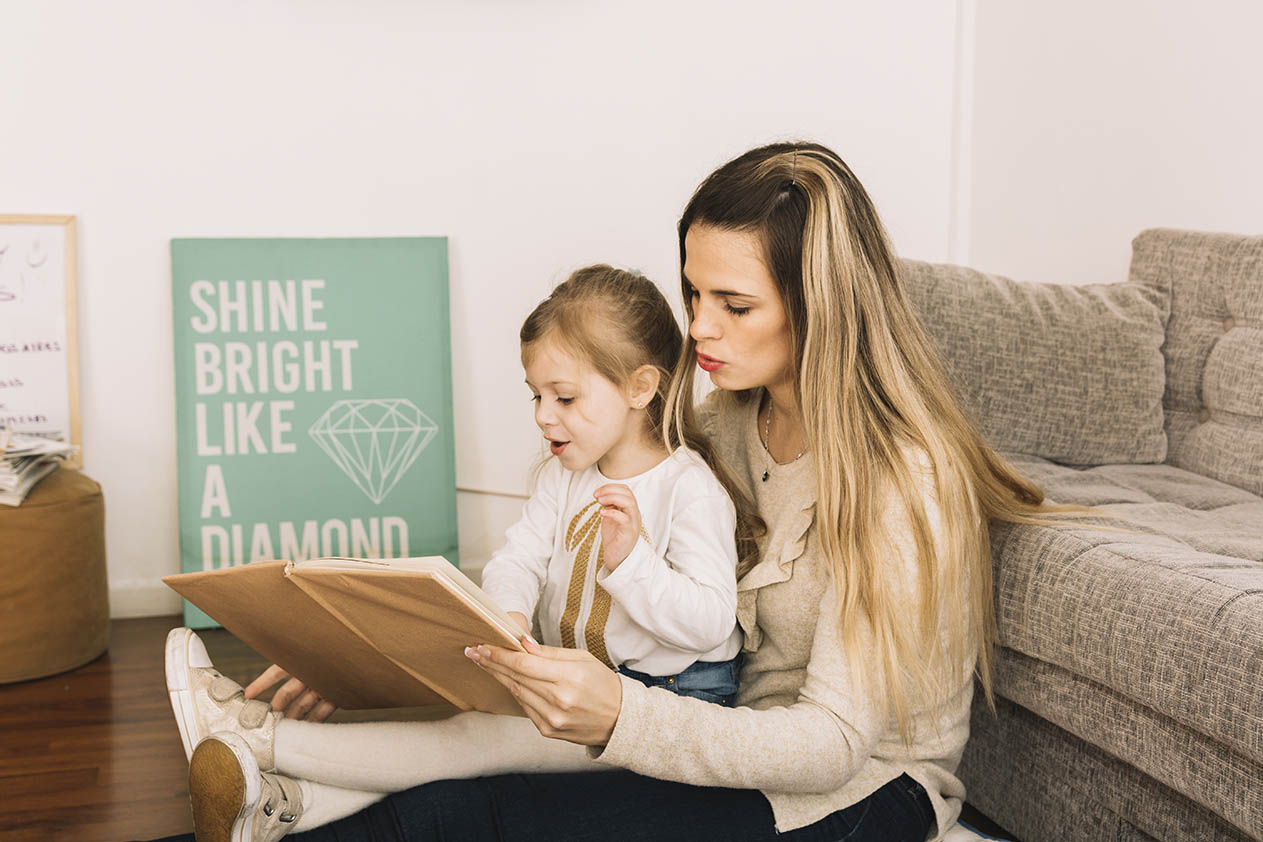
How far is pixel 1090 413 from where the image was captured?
1891mm

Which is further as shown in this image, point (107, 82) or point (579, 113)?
point (579, 113)

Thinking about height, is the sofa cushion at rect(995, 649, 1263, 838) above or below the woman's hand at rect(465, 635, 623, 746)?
below

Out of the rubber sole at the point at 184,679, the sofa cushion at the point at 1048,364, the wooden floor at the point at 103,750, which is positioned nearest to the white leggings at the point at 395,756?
the rubber sole at the point at 184,679

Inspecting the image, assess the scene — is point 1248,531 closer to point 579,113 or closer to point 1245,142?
point 1245,142

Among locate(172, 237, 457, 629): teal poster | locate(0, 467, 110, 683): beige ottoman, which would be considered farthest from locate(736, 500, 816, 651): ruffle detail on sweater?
locate(0, 467, 110, 683): beige ottoman

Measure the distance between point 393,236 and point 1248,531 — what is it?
184 centimetres

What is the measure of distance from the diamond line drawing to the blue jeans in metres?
1.33

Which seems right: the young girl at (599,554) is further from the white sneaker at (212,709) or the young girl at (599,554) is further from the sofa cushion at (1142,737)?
the sofa cushion at (1142,737)

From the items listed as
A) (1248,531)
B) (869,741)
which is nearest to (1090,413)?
(1248,531)

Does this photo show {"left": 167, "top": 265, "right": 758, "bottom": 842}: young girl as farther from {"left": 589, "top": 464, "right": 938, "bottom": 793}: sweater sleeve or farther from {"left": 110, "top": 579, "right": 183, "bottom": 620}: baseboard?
{"left": 110, "top": 579, "right": 183, "bottom": 620}: baseboard

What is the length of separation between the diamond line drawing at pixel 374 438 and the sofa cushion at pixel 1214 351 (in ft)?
5.03

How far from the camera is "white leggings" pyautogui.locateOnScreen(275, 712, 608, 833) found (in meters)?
1.31

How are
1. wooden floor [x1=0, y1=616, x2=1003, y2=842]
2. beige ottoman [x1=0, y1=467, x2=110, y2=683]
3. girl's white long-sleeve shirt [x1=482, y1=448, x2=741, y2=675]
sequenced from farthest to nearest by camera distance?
beige ottoman [x1=0, y1=467, x2=110, y2=683]
wooden floor [x1=0, y1=616, x2=1003, y2=842]
girl's white long-sleeve shirt [x1=482, y1=448, x2=741, y2=675]

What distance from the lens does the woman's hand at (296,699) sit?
147cm
